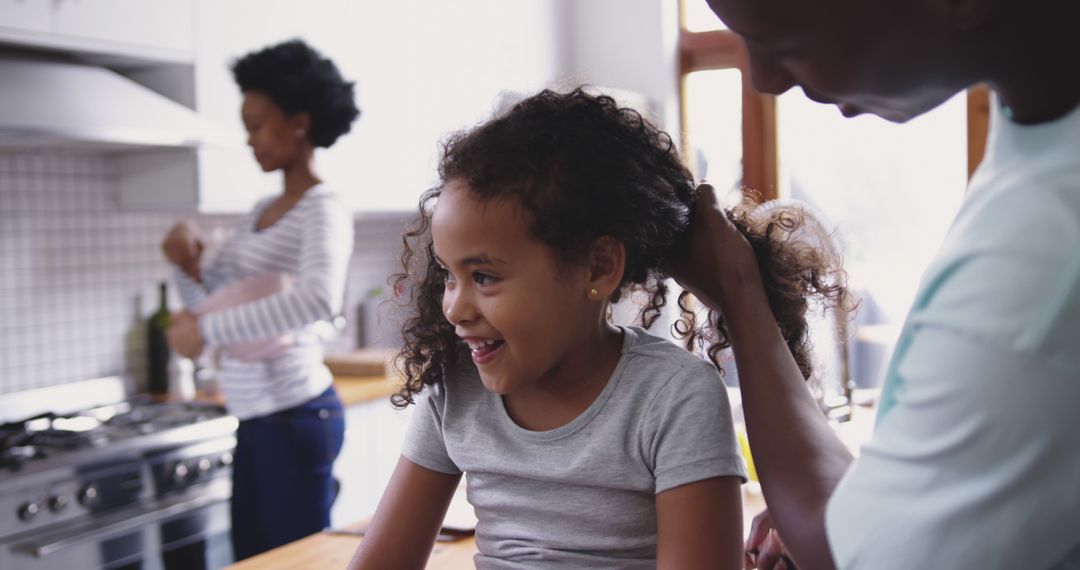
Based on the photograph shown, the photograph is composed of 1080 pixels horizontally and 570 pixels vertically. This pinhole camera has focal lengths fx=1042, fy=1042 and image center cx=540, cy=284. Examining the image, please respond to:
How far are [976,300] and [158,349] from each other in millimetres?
3101

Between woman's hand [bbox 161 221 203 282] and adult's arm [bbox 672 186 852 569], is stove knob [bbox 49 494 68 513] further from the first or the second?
adult's arm [bbox 672 186 852 569]

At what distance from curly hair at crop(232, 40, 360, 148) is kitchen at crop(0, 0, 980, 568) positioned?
0.29 meters

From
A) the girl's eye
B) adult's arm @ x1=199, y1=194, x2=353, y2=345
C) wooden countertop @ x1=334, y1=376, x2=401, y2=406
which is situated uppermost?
the girl's eye

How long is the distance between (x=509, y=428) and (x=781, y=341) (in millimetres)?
397

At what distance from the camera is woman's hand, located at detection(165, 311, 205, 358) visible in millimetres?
2438

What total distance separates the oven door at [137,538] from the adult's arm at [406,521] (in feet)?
4.63

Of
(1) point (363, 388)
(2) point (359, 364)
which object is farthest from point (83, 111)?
(2) point (359, 364)

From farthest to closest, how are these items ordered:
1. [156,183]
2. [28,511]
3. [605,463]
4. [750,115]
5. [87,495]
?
[750,115] < [156,183] < [87,495] < [28,511] < [605,463]

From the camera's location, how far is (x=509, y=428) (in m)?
1.18

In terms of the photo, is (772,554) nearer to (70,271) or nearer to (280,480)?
(280,480)

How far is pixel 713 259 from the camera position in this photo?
3.30 feet

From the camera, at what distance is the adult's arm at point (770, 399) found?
2.30ft

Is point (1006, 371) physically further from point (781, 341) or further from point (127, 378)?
point (127, 378)

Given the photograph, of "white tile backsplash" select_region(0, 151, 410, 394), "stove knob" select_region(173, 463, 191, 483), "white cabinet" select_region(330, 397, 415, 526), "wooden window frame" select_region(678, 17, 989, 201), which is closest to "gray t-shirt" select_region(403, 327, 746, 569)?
"stove knob" select_region(173, 463, 191, 483)
